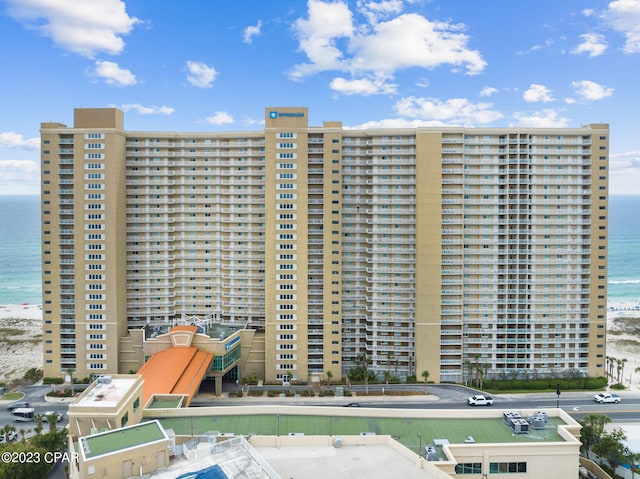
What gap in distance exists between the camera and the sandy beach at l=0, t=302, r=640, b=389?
92.6 m

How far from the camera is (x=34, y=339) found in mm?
114875

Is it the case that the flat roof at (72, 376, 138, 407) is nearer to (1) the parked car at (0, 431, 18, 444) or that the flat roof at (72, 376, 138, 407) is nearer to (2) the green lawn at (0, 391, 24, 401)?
(1) the parked car at (0, 431, 18, 444)

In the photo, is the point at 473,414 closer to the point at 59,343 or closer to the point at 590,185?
the point at 590,185

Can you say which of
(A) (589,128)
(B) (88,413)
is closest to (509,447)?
(B) (88,413)

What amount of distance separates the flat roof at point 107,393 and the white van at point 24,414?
2752 centimetres

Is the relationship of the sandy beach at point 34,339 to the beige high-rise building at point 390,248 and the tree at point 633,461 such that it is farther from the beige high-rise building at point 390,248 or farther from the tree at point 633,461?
the tree at point 633,461

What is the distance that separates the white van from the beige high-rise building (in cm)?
1326

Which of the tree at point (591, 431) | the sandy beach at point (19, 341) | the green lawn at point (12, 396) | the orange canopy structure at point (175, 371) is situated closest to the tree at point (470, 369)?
the tree at point (591, 431)

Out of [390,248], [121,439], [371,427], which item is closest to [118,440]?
[121,439]

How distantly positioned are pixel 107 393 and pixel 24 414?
30904mm

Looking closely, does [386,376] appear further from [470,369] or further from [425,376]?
[470,369]

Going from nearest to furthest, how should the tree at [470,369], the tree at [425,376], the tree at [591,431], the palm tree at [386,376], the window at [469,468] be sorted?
1. the window at [469,468]
2. the tree at [591,431]
3. the tree at [425,376]
4. the palm tree at [386,376]
5. the tree at [470,369]

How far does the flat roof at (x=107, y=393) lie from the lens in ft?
143

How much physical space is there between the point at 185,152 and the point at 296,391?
44.3 metres
